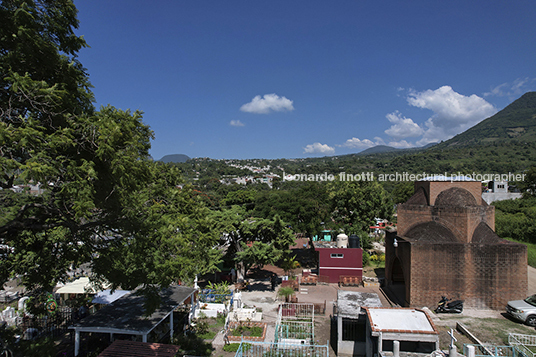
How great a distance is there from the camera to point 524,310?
1516 cm

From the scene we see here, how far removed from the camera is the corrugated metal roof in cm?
1041

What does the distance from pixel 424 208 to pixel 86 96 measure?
62.4 feet

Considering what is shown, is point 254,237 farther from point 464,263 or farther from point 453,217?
point 464,263

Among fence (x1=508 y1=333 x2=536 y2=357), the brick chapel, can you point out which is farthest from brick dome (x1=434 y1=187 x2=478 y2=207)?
fence (x1=508 y1=333 x2=536 y2=357)

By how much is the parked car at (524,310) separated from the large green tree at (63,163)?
16839mm

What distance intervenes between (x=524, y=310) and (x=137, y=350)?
18.1m

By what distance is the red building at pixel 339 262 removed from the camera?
2334 cm

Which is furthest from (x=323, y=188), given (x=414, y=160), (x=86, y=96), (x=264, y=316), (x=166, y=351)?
(x=414, y=160)

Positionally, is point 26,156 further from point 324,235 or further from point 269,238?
point 324,235

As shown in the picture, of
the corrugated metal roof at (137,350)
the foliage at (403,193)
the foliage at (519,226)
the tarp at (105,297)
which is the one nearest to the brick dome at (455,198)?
the corrugated metal roof at (137,350)

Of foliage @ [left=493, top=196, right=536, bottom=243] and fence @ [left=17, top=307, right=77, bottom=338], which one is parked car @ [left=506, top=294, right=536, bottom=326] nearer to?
foliage @ [left=493, top=196, right=536, bottom=243]

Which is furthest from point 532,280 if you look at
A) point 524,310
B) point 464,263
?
point 464,263

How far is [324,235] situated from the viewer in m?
42.4

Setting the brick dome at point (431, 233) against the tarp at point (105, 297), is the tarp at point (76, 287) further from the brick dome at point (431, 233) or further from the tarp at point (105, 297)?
the brick dome at point (431, 233)
